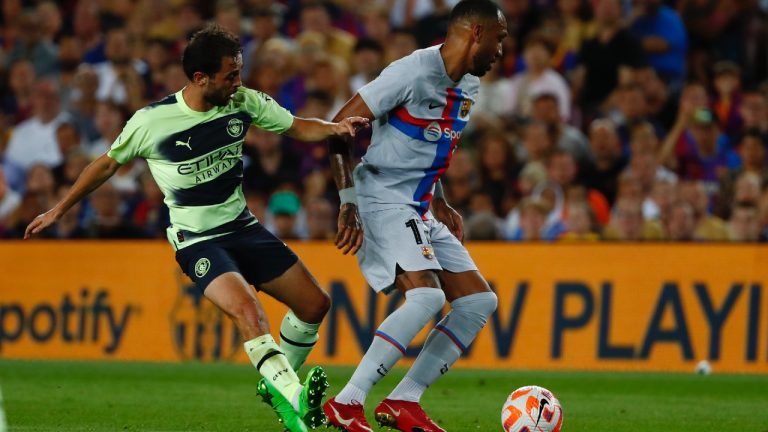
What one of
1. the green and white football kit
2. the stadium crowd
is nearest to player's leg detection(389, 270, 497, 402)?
the green and white football kit

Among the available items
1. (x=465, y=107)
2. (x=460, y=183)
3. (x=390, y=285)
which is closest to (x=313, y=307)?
(x=390, y=285)

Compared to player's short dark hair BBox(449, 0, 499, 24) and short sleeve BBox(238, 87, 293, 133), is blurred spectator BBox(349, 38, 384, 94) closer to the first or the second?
short sleeve BBox(238, 87, 293, 133)

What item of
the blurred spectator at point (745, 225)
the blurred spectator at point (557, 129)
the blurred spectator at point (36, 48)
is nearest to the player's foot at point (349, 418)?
the blurred spectator at point (745, 225)

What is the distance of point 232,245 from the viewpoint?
8.04m

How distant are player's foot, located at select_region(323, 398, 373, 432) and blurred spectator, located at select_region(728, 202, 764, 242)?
289 inches

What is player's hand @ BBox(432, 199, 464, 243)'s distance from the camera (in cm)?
872

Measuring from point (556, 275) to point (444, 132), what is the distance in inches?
229

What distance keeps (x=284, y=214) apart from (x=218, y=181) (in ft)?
22.2

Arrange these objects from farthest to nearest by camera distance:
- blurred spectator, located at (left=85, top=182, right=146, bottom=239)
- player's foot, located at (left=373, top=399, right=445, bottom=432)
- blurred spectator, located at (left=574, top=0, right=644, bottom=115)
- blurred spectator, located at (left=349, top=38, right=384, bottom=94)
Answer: blurred spectator, located at (left=349, top=38, right=384, bottom=94), blurred spectator, located at (left=574, top=0, right=644, bottom=115), blurred spectator, located at (left=85, top=182, right=146, bottom=239), player's foot, located at (left=373, top=399, right=445, bottom=432)

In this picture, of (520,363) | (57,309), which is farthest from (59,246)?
(520,363)

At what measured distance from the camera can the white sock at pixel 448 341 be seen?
26.3ft

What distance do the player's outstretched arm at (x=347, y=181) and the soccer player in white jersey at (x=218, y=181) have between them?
113mm

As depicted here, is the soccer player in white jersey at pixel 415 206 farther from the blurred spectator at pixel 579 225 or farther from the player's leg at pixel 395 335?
the blurred spectator at pixel 579 225

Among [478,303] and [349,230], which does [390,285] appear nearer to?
[349,230]
